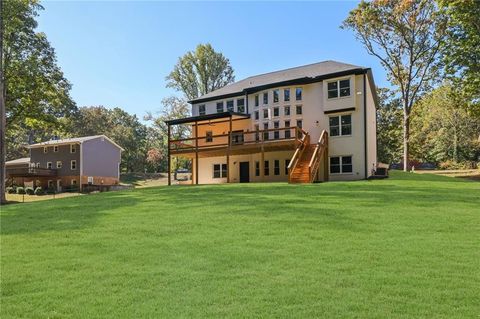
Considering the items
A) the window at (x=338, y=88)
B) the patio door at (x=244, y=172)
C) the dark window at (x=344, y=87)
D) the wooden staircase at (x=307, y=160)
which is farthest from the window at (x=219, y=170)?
the dark window at (x=344, y=87)

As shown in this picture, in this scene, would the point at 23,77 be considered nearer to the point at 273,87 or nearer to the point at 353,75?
the point at 273,87

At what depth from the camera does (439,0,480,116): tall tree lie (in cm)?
2489

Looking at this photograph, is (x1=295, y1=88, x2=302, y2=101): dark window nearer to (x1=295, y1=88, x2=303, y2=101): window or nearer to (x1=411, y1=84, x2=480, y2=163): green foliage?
(x1=295, y1=88, x2=303, y2=101): window

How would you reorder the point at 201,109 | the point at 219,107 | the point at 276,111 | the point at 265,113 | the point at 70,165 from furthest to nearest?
the point at 70,165 < the point at 201,109 < the point at 219,107 < the point at 265,113 < the point at 276,111

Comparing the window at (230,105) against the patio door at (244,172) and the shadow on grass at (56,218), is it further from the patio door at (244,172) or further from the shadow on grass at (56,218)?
the shadow on grass at (56,218)

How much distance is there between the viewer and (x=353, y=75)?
2347 centimetres

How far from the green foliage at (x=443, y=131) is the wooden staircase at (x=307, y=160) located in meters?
26.4

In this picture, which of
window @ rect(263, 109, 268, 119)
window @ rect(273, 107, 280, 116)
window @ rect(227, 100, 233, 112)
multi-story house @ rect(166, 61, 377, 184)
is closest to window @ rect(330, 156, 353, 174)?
multi-story house @ rect(166, 61, 377, 184)

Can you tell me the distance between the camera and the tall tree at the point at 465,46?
24891 mm

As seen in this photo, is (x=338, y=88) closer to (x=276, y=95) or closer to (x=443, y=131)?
(x=276, y=95)

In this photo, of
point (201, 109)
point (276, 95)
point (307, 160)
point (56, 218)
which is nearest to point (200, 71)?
point (201, 109)

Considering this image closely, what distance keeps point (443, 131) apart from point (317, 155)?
3066cm

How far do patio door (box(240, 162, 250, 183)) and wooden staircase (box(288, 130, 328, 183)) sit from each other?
5.43 m

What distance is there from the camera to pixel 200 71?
47.1 meters
